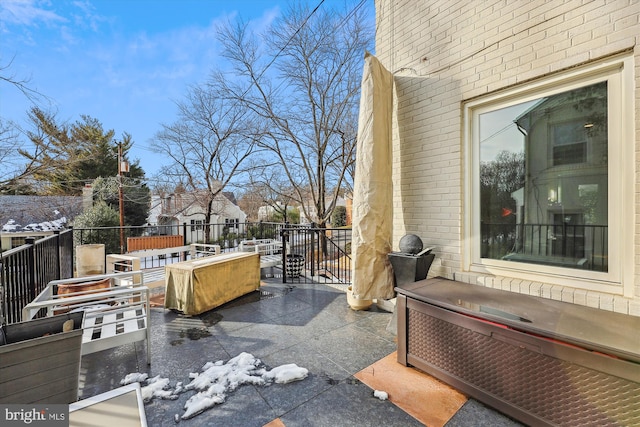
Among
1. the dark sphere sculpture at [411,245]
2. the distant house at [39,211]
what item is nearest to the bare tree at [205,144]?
the distant house at [39,211]

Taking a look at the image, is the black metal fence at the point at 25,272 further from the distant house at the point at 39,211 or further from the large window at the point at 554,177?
the distant house at the point at 39,211

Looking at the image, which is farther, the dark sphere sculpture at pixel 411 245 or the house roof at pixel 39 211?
the house roof at pixel 39 211

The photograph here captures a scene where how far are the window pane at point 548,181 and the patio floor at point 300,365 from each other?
4.79ft

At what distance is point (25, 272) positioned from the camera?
270 centimetres

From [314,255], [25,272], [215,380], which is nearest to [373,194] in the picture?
[215,380]

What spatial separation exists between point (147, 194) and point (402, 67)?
1537 cm

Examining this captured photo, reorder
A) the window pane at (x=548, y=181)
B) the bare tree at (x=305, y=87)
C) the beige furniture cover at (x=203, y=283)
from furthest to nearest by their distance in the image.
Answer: the bare tree at (x=305, y=87) → the beige furniture cover at (x=203, y=283) → the window pane at (x=548, y=181)

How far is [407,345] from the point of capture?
2.31 meters

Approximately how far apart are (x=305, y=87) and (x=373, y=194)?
811 cm

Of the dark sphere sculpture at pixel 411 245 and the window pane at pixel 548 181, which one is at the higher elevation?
the window pane at pixel 548 181

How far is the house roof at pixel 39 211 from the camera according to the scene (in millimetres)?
10470

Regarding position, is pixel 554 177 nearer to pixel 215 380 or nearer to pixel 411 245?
pixel 411 245

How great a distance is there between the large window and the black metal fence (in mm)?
4181

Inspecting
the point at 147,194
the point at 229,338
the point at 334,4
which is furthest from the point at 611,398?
the point at 147,194
